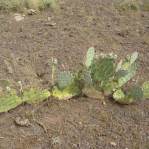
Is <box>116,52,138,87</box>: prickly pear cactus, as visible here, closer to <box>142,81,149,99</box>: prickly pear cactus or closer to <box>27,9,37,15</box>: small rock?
<box>142,81,149,99</box>: prickly pear cactus

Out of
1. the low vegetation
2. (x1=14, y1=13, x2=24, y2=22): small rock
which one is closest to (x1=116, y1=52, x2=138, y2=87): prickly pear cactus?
the low vegetation

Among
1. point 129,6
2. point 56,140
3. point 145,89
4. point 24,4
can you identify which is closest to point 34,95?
point 56,140

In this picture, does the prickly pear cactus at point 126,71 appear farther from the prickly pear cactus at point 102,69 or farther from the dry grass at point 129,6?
the dry grass at point 129,6

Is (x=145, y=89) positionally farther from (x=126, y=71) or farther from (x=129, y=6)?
(x=129, y=6)

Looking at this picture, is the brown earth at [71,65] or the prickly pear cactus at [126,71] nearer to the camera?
the brown earth at [71,65]

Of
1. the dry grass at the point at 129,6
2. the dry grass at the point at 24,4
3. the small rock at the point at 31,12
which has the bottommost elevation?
the dry grass at the point at 129,6

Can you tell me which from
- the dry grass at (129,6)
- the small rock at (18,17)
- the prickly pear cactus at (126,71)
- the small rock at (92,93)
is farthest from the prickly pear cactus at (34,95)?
the dry grass at (129,6)

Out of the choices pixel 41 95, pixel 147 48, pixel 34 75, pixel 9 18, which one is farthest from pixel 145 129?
pixel 9 18
